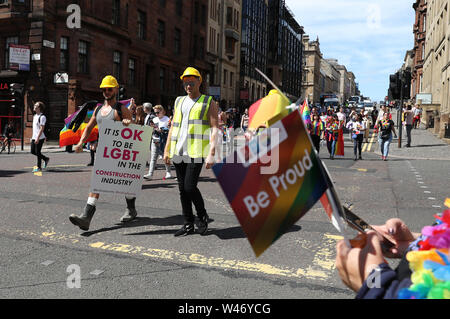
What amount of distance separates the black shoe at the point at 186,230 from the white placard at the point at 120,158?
941 millimetres

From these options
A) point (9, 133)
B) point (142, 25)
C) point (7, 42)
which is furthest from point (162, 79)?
point (9, 133)

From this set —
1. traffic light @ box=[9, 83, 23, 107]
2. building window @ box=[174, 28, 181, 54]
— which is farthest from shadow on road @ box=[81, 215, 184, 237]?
building window @ box=[174, 28, 181, 54]

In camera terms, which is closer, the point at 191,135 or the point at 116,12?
the point at 191,135

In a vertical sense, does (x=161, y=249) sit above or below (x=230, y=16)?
below

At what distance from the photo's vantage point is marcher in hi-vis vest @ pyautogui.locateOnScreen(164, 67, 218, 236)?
509cm

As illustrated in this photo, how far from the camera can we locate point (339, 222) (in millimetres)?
1732

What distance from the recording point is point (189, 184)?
16.8 ft

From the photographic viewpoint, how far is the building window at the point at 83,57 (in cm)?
2622

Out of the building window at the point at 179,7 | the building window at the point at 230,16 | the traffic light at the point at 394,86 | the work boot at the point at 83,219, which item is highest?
the building window at the point at 230,16

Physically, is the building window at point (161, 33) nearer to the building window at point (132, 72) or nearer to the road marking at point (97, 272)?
the building window at point (132, 72)

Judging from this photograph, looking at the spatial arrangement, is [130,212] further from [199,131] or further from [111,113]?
[199,131]

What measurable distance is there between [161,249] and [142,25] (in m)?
31.4

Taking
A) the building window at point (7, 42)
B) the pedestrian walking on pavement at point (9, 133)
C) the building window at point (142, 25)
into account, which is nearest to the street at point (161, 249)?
the pedestrian walking on pavement at point (9, 133)

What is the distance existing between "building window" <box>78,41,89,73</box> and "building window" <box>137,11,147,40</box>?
6.81 m
